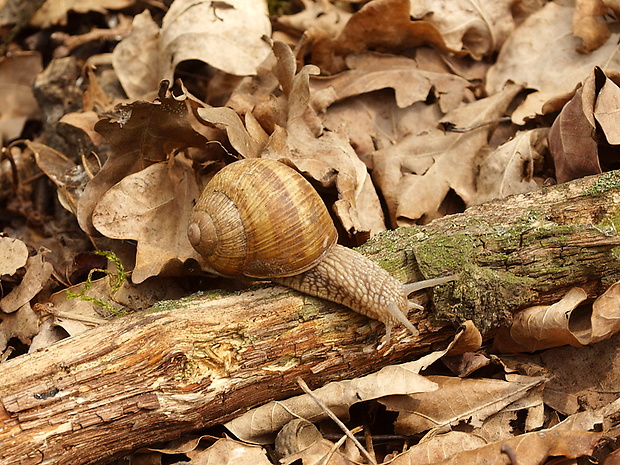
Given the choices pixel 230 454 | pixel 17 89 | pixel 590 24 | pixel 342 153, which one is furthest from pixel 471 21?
pixel 17 89

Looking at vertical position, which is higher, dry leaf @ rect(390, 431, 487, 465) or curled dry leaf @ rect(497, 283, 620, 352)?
curled dry leaf @ rect(497, 283, 620, 352)

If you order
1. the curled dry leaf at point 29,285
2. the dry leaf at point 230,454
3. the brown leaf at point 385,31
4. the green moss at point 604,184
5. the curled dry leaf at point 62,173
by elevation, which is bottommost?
the dry leaf at point 230,454

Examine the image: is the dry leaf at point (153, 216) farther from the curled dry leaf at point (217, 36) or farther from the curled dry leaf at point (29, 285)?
the curled dry leaf at point (217, 36)

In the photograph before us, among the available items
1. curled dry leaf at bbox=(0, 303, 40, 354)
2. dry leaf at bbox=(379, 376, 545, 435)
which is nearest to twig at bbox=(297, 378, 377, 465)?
dry leaf at bbox=(379, 376, 545, 435)

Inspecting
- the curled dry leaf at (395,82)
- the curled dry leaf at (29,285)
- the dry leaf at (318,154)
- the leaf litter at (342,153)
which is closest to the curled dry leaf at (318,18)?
the leaf litter at (342,153)

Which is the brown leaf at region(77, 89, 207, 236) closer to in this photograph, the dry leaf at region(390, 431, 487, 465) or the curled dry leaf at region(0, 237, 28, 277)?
the curled dry leaf at region(0, 237, 28, 277)

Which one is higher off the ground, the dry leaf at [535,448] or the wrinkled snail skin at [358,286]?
the wrinkled snail skin at [358,286]
